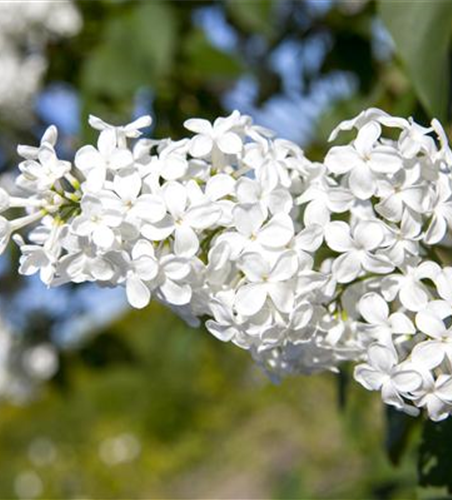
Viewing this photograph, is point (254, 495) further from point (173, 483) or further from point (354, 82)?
point (354, 82)

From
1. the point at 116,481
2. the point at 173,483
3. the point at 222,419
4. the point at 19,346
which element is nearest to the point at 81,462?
the point at 116,481

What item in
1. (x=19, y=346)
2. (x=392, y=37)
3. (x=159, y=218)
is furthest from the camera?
(x=19, y=346)

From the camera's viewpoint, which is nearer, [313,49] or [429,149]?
[429,149]

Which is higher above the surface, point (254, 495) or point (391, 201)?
point (391, 201)

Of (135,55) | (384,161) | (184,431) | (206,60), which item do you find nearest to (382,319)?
(384,161)

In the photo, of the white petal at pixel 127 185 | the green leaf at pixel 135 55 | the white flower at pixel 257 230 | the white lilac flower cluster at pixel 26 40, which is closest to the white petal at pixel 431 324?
the white flower at pixel 257 230

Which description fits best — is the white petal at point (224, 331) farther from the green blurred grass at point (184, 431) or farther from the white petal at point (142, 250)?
the green blurred grass at point (184, 431)

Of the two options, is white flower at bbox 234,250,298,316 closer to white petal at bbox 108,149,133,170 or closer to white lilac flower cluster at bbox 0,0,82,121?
white petal at bbox 108,149,133,170
